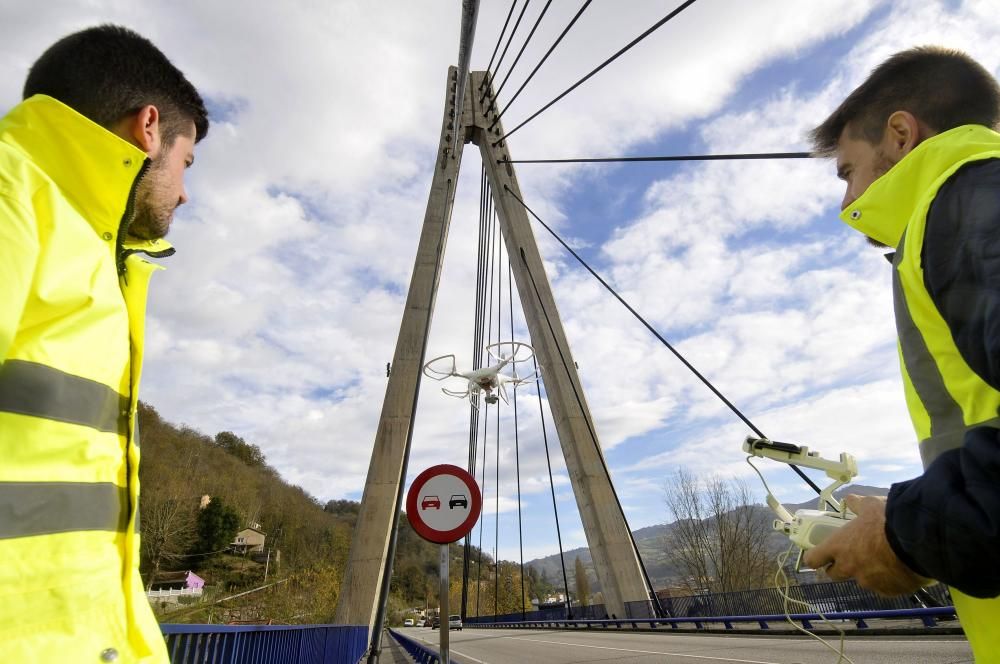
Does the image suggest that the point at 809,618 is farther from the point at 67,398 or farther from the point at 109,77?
the point at 109,77

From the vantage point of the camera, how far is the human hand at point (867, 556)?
34.1 inches

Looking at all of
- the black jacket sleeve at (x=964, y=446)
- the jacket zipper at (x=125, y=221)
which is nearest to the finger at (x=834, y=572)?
the black jacket sleeve at (x=964, y=446)

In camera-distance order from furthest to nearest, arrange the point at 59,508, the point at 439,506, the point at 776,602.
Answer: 1. the point at 776,602
2. the point at 439,506
3. the point at 59,508

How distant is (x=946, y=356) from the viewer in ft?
2.97

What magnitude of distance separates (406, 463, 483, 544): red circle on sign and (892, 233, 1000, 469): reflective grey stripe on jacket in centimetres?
264

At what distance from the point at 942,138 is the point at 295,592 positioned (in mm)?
47631

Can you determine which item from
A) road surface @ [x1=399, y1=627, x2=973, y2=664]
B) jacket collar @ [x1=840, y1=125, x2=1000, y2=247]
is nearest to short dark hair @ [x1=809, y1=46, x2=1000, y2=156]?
jacket collar @ [x1=840, y1=125, x2=1000, y2=247]

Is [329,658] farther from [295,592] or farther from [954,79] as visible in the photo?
[295,592]

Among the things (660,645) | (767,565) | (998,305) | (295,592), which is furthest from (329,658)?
(295,592)

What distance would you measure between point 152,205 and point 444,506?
2596 mm

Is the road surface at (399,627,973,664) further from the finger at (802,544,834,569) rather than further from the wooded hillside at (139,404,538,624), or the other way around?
the wooded hillside at (139,404,538,624)

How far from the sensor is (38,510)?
74cm

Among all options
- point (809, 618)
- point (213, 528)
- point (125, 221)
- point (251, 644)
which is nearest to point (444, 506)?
point (251, 644)

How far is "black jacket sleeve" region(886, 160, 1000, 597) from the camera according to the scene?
29.1 inches
